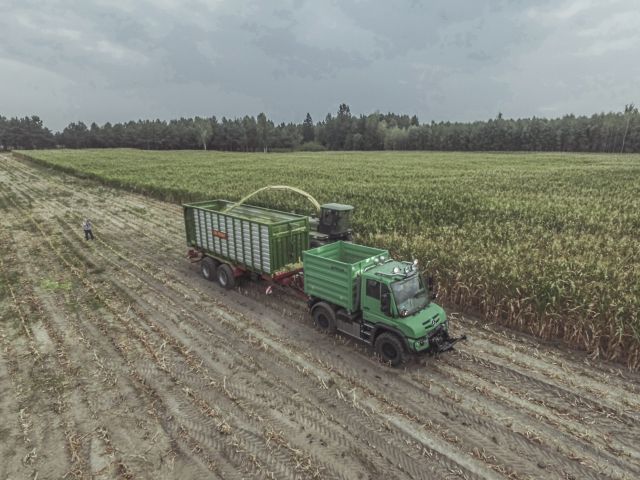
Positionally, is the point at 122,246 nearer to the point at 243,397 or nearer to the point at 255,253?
the point at 255,253

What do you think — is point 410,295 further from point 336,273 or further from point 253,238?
point 253,238

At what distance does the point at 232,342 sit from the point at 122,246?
40.9 ft

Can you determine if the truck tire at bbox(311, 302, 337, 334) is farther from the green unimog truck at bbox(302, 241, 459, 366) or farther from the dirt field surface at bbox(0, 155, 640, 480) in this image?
the dirt field surface at bbox(0, 155, 640, 480)

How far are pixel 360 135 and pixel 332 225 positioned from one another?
124 meters

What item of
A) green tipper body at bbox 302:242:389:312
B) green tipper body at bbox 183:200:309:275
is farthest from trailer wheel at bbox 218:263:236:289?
green tipper body at bbox 302:242:389:312

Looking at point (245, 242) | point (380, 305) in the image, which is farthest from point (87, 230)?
point (380, 305)

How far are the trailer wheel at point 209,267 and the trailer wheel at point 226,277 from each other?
51 centimetres

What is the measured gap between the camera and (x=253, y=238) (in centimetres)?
1261

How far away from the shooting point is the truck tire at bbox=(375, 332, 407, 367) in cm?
Answer: 885

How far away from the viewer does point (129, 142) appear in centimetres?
13062

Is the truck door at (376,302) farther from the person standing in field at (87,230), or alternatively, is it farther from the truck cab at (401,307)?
the person standing in field at (87,230)

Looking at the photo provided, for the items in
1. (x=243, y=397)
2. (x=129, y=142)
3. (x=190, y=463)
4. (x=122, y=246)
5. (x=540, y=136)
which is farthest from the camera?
(x=129, y=142)

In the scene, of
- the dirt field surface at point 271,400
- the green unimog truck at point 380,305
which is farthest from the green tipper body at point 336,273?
the dirt field surface at point 271,400

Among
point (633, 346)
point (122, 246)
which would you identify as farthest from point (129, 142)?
point (633, 346)
